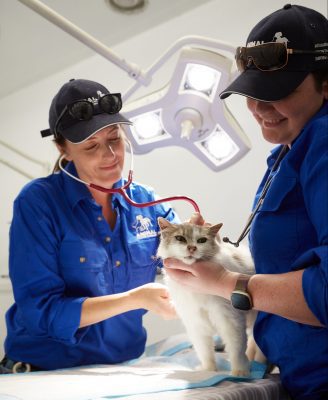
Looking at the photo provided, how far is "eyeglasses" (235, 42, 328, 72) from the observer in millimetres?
844

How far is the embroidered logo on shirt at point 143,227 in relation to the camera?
1540 mm

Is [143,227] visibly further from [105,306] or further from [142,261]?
[105,306]

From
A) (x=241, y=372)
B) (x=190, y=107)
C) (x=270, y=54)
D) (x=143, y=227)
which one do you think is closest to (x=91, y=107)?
(x=190, y=107)

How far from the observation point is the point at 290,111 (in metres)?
0.89

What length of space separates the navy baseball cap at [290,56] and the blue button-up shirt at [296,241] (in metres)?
0.09

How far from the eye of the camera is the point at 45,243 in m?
1.33

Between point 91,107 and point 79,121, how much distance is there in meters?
0.06

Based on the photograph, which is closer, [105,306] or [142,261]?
[105,306]

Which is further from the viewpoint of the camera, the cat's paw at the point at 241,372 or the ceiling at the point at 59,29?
the ceiling at the point at 59,29

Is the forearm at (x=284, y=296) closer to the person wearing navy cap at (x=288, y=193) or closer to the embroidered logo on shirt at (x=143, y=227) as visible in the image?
the person wearing navy cap at (x=288, y=193)

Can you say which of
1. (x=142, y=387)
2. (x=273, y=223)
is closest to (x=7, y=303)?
(x=142, y=387)

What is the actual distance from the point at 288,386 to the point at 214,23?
2.00m

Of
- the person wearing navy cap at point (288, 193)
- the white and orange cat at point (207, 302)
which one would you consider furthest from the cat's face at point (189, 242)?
the person wearing navy cap at point (288, 193)

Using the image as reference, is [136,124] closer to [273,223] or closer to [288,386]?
[273,223]
